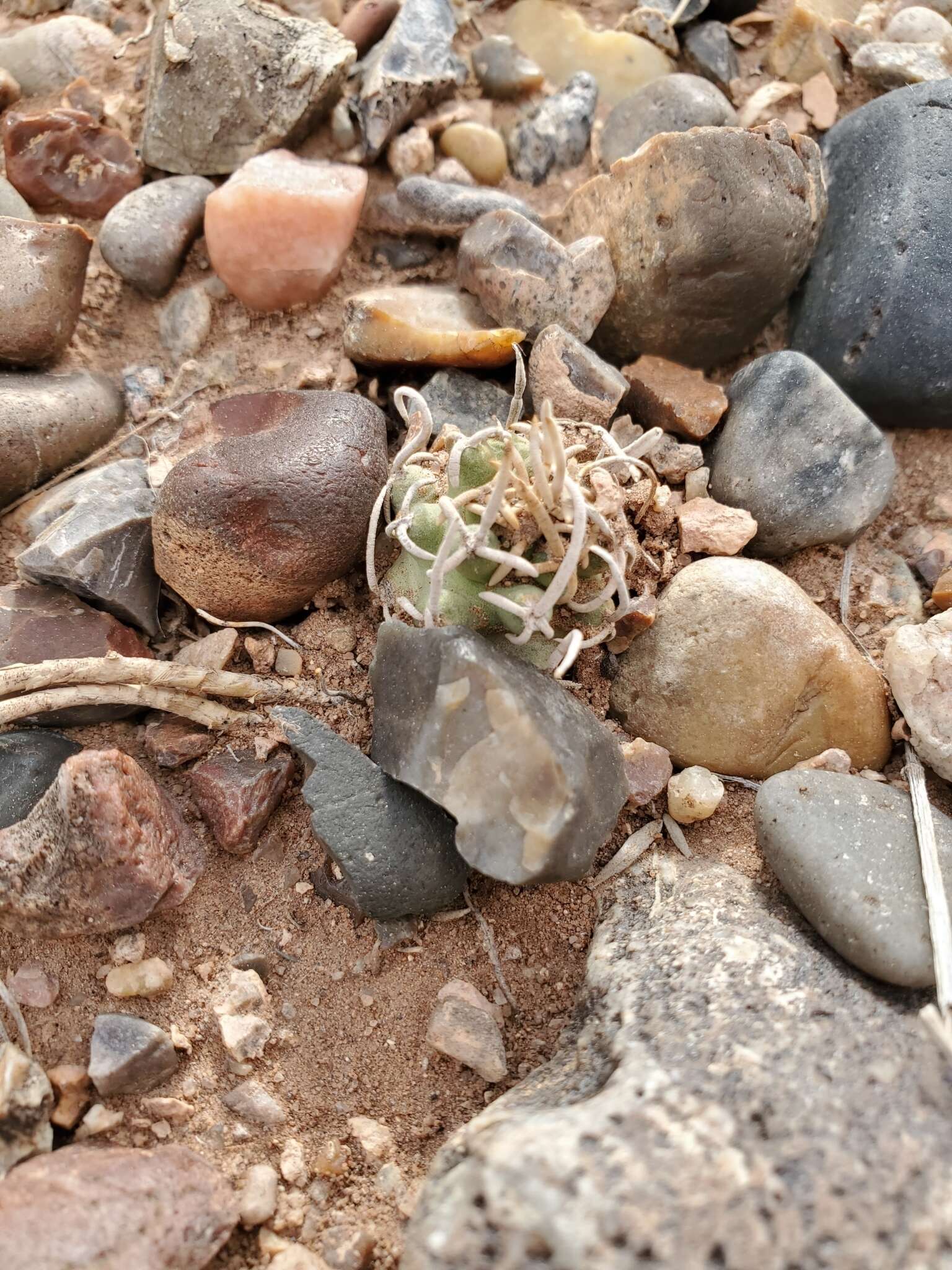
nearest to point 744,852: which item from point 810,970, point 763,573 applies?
point 810,970

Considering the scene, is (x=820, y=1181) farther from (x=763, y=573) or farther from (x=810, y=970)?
(x=763, y=573)

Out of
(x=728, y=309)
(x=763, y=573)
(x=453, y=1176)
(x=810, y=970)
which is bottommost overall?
(x=453, y=1176)

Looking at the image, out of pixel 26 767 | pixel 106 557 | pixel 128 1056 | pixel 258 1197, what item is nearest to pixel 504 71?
pixel 106 557

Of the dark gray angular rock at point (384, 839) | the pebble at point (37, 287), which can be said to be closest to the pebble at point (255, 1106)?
the dark gray angular rock at point (384, 839)

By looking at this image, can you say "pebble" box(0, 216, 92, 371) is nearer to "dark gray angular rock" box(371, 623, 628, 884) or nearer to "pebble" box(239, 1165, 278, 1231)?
"dark gray angular rock" box(371, 623, 628, 884)

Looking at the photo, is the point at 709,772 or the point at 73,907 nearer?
the point at 73,907
